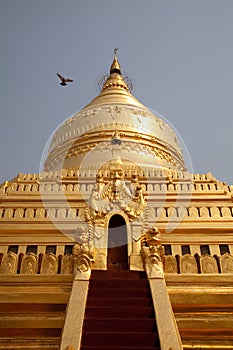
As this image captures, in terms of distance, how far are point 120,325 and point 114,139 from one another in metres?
10.9

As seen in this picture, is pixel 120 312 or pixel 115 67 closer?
pixel 120 312

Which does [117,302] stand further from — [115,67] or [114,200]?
[115,67]

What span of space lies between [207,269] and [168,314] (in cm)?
241

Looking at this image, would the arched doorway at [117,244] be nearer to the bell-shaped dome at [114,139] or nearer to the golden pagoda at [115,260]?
the golden pagoda at [115,260]

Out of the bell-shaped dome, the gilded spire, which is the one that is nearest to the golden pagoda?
the bell-shaped dome

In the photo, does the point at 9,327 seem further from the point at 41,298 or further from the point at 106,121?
the point at 106,121

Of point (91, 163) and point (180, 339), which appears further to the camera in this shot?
point (91, 163)

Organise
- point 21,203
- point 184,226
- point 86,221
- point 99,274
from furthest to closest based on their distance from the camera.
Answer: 1. point 21,203
2. point 184,226
3. point 86,221
4. point 99,274

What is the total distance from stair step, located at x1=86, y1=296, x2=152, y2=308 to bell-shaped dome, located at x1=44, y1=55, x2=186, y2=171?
9.61m

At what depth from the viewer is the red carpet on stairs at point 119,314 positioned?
6.78 meters

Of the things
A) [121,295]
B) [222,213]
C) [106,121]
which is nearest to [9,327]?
[121,295]

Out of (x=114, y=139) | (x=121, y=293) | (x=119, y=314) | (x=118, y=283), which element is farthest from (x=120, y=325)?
(x=114, y=139)

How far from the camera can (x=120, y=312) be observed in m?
7.57

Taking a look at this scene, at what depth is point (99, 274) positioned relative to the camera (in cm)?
916
